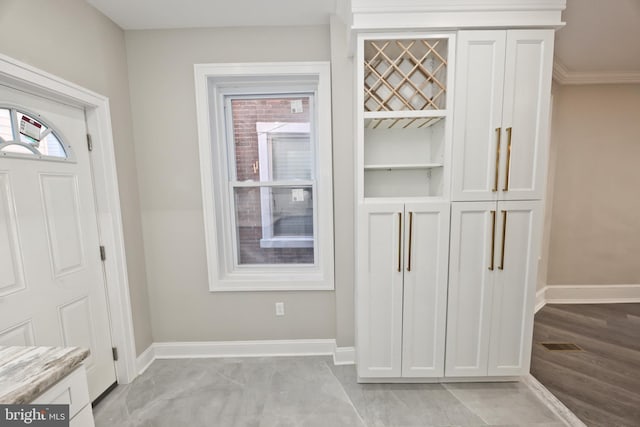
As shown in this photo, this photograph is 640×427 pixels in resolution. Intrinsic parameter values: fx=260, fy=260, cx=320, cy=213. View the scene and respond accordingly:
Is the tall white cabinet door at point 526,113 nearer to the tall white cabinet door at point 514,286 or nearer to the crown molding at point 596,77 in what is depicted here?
the tall white cabinet door at point 514,286

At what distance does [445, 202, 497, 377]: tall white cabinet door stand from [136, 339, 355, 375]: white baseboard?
98cm

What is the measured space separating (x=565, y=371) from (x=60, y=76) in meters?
4.00

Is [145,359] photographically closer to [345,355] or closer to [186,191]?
[186,191]

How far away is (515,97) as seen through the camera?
1616mm

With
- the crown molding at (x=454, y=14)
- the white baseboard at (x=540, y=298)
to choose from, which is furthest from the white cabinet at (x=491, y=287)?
the white baseboard at (x=540, y=298)

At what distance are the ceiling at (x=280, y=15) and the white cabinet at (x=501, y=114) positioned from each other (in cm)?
73

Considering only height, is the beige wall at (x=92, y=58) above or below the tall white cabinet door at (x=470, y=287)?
above

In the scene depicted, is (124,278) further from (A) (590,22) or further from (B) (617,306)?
(B) (617,306)

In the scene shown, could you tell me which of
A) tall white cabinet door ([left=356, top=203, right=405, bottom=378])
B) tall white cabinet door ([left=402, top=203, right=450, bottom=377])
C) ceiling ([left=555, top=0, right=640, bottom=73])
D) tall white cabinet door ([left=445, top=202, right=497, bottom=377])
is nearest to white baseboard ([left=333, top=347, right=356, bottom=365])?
tall white cabinet door ([left=356, top=203, right=405, bottom=378])

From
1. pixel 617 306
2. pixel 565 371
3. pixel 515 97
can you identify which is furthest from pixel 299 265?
pixel 617 306

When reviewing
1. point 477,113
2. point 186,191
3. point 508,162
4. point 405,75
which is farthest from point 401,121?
point 186,191

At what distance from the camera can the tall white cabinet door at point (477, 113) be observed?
1.58 m

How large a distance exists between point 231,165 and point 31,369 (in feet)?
5.67

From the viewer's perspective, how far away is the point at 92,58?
1.72 meters
